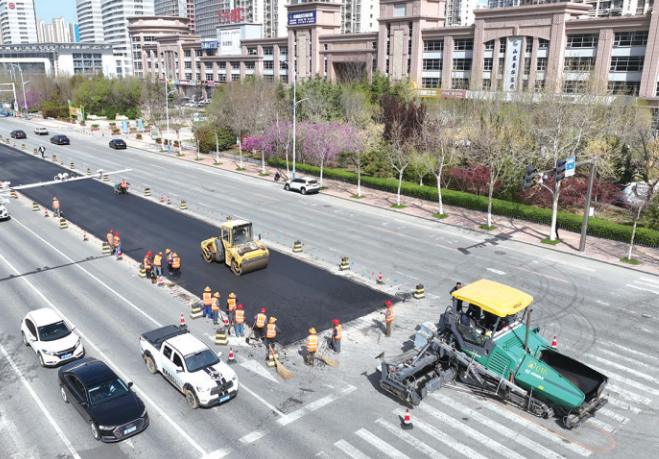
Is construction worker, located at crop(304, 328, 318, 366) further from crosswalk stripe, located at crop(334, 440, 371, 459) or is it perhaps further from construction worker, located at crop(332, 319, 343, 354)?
crosswalk stripe, located at crop(334, 440, 371, 459)

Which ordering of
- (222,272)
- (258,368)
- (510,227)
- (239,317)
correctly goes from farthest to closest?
(510,227), (222,272), (239,317), (258,368)

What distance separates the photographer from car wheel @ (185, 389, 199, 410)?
620 inches

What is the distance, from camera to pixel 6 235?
33938 millimetres

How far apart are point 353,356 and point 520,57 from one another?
60.1 metres

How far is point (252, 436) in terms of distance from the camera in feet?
47.9

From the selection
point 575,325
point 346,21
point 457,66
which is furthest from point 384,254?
point 346,21

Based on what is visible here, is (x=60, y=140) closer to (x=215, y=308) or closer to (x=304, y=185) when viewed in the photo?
(x=304, y=185)

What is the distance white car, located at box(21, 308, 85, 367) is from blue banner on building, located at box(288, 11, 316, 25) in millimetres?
91419

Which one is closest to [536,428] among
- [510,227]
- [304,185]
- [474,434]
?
[474,434]

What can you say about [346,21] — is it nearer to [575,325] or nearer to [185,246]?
[185,246]

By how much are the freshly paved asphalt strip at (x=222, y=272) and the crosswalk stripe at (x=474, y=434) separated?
632 centimetres

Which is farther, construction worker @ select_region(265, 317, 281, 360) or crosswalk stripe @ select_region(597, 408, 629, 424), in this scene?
construction worker @ select_region(265, 317, 281, 360)

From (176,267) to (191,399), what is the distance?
35.6ft

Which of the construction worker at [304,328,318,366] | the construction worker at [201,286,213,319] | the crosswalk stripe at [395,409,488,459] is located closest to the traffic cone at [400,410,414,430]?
the crosswalk stripe at [395,409,488,459]
